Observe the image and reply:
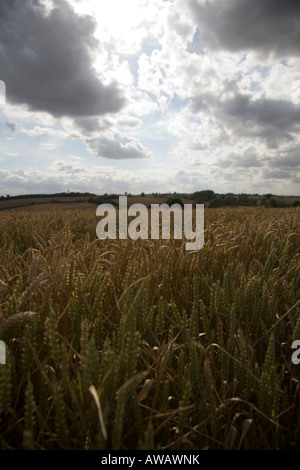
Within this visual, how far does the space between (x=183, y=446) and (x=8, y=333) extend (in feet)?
2.49

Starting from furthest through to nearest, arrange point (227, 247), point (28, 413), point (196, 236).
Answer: point (196, 236), point (227, 247), point (28, 413)

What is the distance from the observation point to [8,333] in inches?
46.9

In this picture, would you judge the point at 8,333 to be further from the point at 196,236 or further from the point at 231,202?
the point at 231,202

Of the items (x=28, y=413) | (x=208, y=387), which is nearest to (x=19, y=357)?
(x=28, y=413)

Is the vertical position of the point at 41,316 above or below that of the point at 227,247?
below

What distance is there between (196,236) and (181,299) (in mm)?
1110

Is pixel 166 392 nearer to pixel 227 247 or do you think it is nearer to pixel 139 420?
pixel 139 420

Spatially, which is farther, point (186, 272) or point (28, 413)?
point (186, 272)

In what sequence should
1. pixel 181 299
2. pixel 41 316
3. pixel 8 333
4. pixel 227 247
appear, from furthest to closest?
pixel 227 247 < pixel 181 299 < pixel 41 316 < pixel 8 333

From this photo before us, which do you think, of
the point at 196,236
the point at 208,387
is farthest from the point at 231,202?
the point at 208,387

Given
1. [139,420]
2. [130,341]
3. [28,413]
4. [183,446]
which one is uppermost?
[130,341]

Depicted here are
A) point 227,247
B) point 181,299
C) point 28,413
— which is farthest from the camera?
point 227,247

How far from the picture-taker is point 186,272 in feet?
7.04

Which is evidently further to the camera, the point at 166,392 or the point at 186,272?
the point at 186,272
